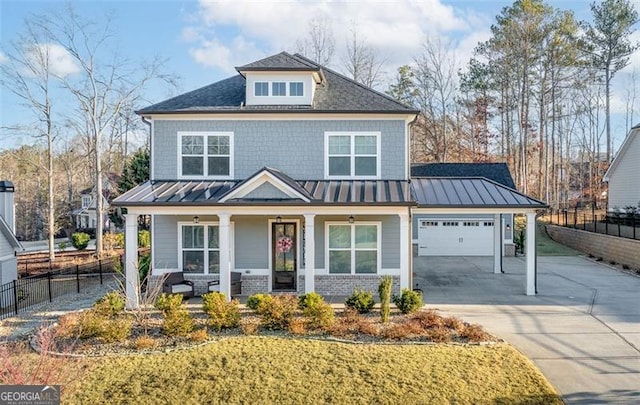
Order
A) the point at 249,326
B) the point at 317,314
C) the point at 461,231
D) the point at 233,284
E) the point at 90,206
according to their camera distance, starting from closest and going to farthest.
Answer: the point at 249,326
the point at 317,314
the point at 233,284
the point at 461,231
the point at 90,206

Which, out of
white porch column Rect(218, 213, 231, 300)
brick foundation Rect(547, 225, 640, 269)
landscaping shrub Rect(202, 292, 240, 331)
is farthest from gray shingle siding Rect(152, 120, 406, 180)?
brick foundation Rect(547, 225, 640, 269)

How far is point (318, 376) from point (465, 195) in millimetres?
8785

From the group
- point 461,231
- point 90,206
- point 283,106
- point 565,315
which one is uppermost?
point 283,106

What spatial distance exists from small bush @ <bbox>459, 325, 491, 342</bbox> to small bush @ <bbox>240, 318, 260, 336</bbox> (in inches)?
185

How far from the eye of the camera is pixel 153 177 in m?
14.3

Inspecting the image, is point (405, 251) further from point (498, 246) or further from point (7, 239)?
point (7, 239)

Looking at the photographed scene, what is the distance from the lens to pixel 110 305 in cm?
1122

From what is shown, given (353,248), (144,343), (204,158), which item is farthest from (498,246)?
(144,343)

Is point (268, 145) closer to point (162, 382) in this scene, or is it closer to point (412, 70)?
point (162, 382)

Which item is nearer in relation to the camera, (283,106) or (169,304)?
(169,304)

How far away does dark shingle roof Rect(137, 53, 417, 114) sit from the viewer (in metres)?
13.9

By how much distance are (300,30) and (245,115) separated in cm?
2122

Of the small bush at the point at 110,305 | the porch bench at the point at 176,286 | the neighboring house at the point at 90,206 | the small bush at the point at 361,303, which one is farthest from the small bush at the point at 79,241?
the small bush at the point at 361,303

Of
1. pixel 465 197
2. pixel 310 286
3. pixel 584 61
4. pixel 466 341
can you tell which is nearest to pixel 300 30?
pixel 584 61
